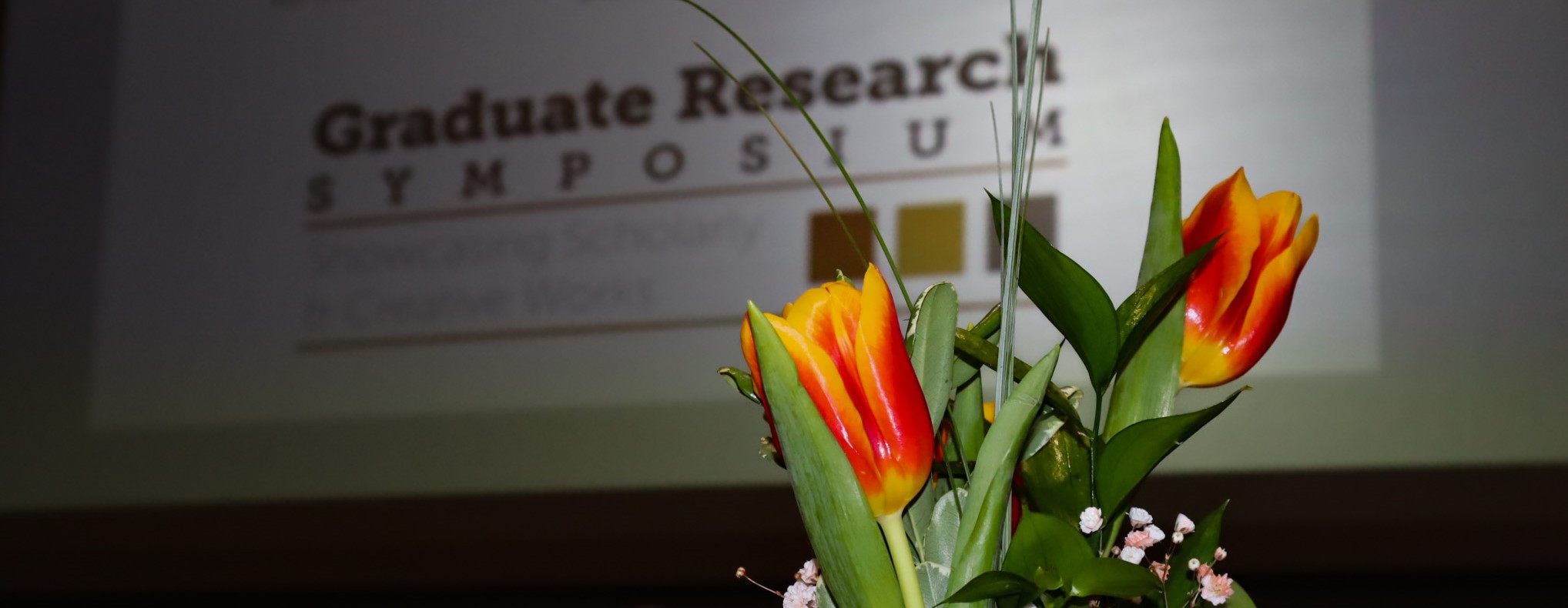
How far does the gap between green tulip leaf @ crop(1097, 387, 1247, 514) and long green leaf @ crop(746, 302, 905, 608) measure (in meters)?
0.05

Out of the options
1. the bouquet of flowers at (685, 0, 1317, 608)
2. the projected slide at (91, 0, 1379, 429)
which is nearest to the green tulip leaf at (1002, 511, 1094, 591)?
the bouquet of flowers at (685, 0, 1317, 608)

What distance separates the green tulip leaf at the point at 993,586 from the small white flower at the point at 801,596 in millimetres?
43

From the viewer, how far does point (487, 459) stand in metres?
2.07

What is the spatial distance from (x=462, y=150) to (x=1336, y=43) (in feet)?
3.99

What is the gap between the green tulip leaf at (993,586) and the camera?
0.90ft

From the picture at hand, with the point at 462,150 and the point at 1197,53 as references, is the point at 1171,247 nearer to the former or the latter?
the point at 1197,53

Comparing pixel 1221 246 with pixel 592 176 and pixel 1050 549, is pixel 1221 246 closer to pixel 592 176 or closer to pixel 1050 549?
pixel 1050 549

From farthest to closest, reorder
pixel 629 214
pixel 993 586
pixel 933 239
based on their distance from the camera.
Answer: pixel 629 214 → pixel 933 239 → pixel 993 586

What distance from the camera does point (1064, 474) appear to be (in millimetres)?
316

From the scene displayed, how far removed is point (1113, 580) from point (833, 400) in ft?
0.21

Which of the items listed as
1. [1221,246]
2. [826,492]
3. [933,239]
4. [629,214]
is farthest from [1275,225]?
[629,214]

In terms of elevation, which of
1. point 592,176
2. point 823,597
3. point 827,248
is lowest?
point 823,597

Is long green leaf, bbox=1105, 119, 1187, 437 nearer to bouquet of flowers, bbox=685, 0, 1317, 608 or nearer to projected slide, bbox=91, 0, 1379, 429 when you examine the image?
bouquet of flowers, bbox=685, 0, 1317, 608

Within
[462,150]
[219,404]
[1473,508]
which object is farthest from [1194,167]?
[219,404]
